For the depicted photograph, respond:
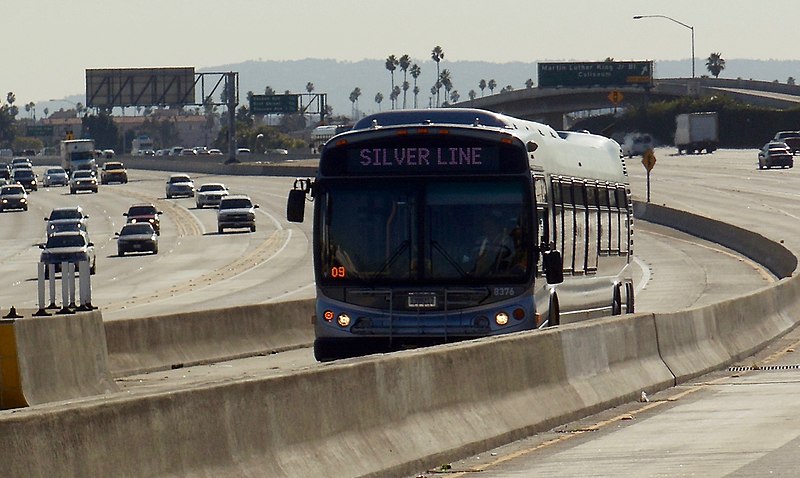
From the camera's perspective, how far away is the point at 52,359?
17812mm

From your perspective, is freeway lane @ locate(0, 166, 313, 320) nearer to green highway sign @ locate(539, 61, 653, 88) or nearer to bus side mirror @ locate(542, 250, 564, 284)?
bus side mirror @ locate(542, 250, 564, 284)

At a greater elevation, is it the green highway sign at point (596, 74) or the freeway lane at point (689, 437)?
the green highway sign at point (596, 74)

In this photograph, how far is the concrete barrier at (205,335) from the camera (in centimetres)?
2238

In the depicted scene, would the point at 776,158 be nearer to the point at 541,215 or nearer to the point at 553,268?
the point at 541,215

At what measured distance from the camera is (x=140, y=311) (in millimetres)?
41625

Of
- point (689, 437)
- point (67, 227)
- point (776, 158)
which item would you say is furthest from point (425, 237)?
point (776, 158)

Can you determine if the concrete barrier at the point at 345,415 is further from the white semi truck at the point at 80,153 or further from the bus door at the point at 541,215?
the white semi truck at the point at 80,153

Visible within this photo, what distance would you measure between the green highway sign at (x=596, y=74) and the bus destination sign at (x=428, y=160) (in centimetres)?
13888

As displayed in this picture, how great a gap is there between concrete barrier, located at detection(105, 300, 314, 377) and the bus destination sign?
4931mm

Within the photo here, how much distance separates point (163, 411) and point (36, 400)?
317 inches

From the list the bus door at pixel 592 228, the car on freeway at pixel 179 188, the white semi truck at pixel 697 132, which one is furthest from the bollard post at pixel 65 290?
the white semi truck at pixel 697 132

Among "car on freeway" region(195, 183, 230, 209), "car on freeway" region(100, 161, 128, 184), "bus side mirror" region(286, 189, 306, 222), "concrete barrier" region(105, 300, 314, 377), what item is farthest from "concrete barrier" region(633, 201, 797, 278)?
"car on freeway" region(100, 161, 128, 184)

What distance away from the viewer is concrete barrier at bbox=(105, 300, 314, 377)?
2238cm

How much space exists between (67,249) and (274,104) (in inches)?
5023
